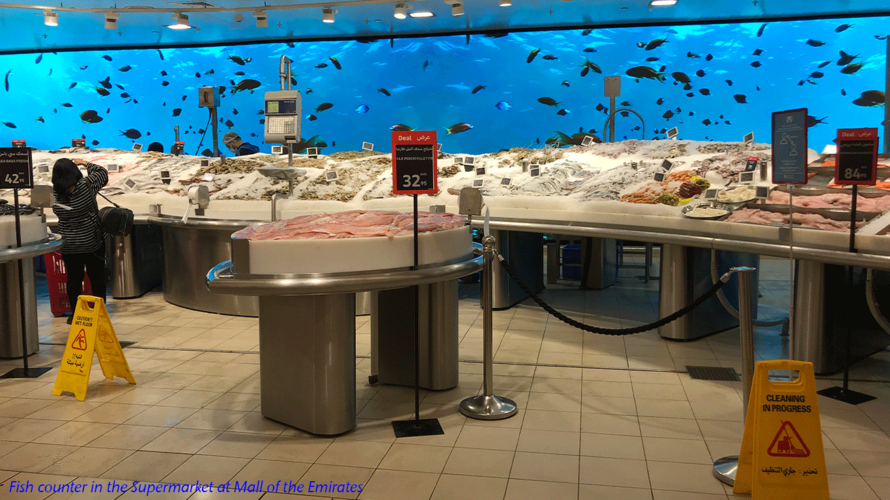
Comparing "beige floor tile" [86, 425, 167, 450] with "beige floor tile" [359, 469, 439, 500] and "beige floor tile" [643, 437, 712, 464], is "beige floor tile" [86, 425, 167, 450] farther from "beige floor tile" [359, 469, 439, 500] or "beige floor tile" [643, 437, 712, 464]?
"beige floor tile" [643, 437, 712, 464]

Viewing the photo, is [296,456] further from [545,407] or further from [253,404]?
[545,407]

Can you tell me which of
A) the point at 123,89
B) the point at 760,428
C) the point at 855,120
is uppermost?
the point at 123,89

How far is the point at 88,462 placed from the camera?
9.20 feet

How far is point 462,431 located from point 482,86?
1181 centimetres

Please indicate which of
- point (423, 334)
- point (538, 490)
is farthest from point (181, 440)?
point (538, 490)

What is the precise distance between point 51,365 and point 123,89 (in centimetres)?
1300

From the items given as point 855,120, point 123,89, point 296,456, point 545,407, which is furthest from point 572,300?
point 123,89

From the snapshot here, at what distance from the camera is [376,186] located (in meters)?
6.51

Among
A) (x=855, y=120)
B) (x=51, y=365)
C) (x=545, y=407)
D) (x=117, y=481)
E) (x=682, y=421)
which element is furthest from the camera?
(x=855, y=120)

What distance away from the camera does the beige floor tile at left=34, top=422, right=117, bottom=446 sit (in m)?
3.04

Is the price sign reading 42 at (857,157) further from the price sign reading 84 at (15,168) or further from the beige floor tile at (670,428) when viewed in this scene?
the price sign reading 84 at (15,168)

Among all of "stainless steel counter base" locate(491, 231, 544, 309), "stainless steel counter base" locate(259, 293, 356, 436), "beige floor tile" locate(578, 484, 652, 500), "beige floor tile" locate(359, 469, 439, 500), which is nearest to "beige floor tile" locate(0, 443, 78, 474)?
"stainless steel counter base" locate(259, 293, 356, 436)

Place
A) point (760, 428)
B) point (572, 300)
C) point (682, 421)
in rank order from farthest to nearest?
point (572, 300) < point (682, 421) < point (760, 428)

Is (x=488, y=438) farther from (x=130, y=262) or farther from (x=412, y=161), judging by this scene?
(x=130, y=262)
